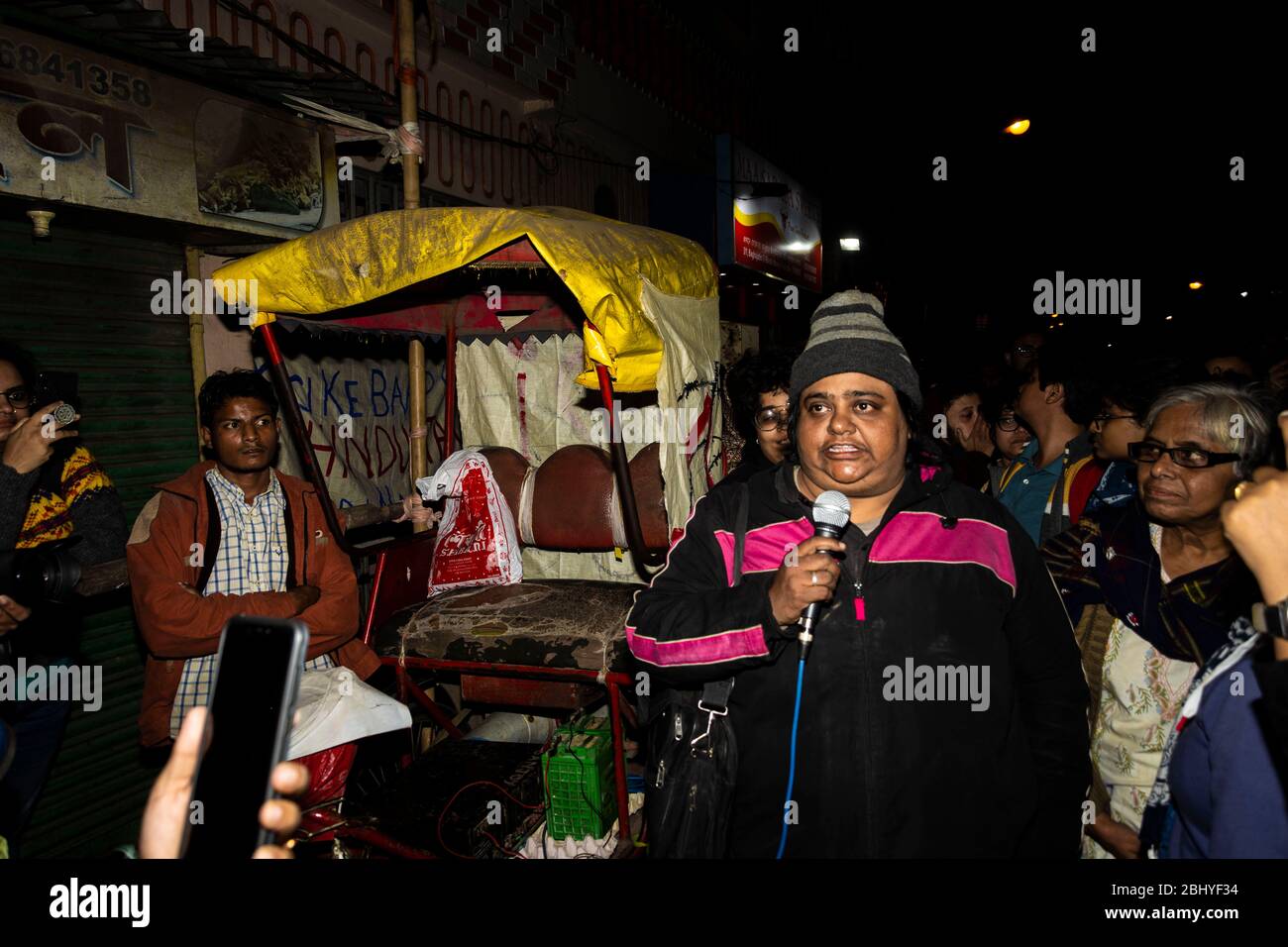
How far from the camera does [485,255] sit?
3.87 meters

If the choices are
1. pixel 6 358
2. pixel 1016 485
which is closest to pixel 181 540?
pixel 6 358

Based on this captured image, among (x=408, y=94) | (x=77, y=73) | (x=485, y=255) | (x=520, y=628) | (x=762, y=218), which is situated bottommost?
(x=520, y=628)

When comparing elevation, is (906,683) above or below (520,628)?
above

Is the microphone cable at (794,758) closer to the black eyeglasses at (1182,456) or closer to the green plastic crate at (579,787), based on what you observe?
the black eyeglasses at (1182,456)

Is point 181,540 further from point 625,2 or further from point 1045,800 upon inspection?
point 625,2

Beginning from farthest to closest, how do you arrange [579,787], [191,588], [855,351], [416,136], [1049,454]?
[416,136]
[1049,454]
[579,787]
[191,588]
[855,351]

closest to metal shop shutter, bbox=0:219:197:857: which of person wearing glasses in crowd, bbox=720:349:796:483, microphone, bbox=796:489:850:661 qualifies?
person wearing glasses in crowd, bbox=720:349:796:483

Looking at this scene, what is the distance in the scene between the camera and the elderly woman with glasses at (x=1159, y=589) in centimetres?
257

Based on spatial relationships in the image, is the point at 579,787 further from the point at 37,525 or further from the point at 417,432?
the point at 37,525

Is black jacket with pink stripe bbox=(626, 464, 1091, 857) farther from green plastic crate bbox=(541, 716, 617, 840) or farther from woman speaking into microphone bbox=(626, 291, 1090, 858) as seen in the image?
green plastic crate bbox=(541, 716, 617, 840)

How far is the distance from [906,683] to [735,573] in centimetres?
59

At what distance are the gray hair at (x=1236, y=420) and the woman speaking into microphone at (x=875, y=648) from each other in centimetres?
92

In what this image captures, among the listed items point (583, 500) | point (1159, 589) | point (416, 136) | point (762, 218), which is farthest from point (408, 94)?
point (762, 218)

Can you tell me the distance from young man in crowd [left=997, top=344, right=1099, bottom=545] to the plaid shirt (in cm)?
421
